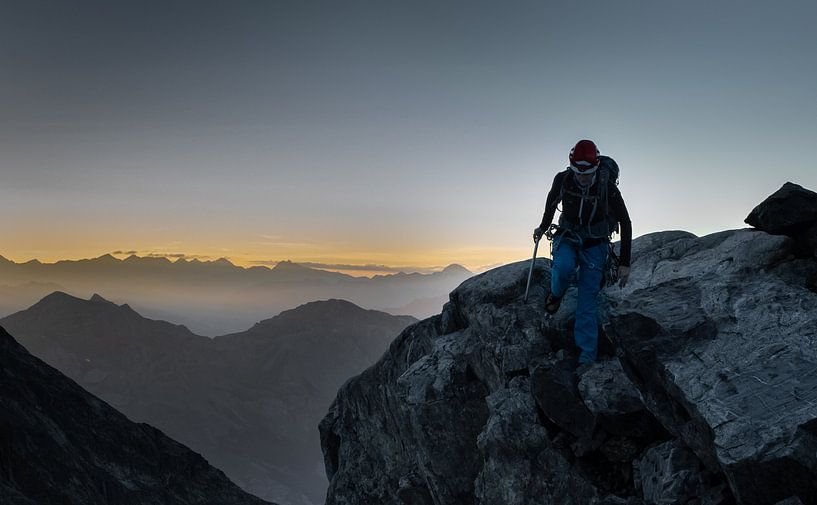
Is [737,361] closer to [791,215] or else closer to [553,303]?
[791,215]

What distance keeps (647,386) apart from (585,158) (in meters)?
5.28

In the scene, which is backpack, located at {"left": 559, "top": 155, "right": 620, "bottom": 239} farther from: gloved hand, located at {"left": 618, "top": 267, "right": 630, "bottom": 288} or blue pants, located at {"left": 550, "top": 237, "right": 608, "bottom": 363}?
gloved hand, located at {"left": 618, "top": 267, "right": 630, "bottom": 288}

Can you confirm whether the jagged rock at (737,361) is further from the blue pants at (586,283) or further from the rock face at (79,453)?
the rock face at (79,453)

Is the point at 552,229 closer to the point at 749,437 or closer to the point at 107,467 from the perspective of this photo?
the point at 749,437

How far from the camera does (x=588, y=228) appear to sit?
45.1 ft

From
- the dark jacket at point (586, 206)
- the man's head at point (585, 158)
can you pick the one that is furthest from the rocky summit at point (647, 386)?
the man's head at point (585, 158)

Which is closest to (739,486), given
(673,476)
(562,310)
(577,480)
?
(673,476)

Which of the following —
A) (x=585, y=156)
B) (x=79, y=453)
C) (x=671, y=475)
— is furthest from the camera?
(x=79, y=453)

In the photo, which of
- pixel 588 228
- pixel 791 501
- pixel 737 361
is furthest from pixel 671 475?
pixel 588 228

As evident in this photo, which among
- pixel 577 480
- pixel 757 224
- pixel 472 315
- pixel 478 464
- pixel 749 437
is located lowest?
pixel 478 464

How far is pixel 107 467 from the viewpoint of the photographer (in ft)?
178

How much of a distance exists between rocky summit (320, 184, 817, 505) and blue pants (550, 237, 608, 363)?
1.28 feet

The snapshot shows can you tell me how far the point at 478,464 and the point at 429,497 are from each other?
3371mm

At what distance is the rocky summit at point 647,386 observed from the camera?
9250mm
